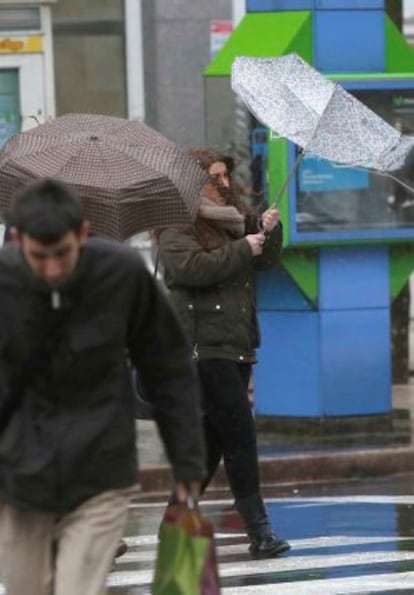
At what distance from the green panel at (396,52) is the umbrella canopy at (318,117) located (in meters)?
2.99

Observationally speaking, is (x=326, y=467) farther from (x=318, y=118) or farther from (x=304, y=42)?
(x=318, y=118)

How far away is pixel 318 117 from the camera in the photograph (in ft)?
25.9

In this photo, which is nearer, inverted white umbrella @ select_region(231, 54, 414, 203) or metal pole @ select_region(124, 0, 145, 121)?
inverted white umbrella @ select_region(231, 54, 414, 203)

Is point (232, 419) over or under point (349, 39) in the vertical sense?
under

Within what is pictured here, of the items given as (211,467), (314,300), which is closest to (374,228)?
(314,300)

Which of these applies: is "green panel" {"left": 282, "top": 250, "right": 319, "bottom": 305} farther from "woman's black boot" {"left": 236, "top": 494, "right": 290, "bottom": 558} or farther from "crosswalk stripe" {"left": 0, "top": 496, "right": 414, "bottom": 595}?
"woman's black boot" {"left": 236, "top": 494, "right": 290, "bottom": 558}

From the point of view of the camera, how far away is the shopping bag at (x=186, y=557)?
4.75m

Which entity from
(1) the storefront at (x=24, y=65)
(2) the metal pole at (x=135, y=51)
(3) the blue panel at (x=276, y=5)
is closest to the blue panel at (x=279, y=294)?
(3) the blue panel at (x=276, y=5)

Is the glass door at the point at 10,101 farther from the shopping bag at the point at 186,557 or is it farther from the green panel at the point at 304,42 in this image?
the shopping bag at the point at 186,557

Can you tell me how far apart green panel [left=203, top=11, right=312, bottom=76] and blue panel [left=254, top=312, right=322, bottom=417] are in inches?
60.9

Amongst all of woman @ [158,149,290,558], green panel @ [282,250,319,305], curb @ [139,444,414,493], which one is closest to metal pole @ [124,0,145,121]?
green panel @ [282,250,319,305]

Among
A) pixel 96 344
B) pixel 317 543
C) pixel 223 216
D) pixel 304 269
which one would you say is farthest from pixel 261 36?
pixel 96 344

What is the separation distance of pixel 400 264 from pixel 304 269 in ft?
2.12

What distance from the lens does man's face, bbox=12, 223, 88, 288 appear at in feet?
14.5
